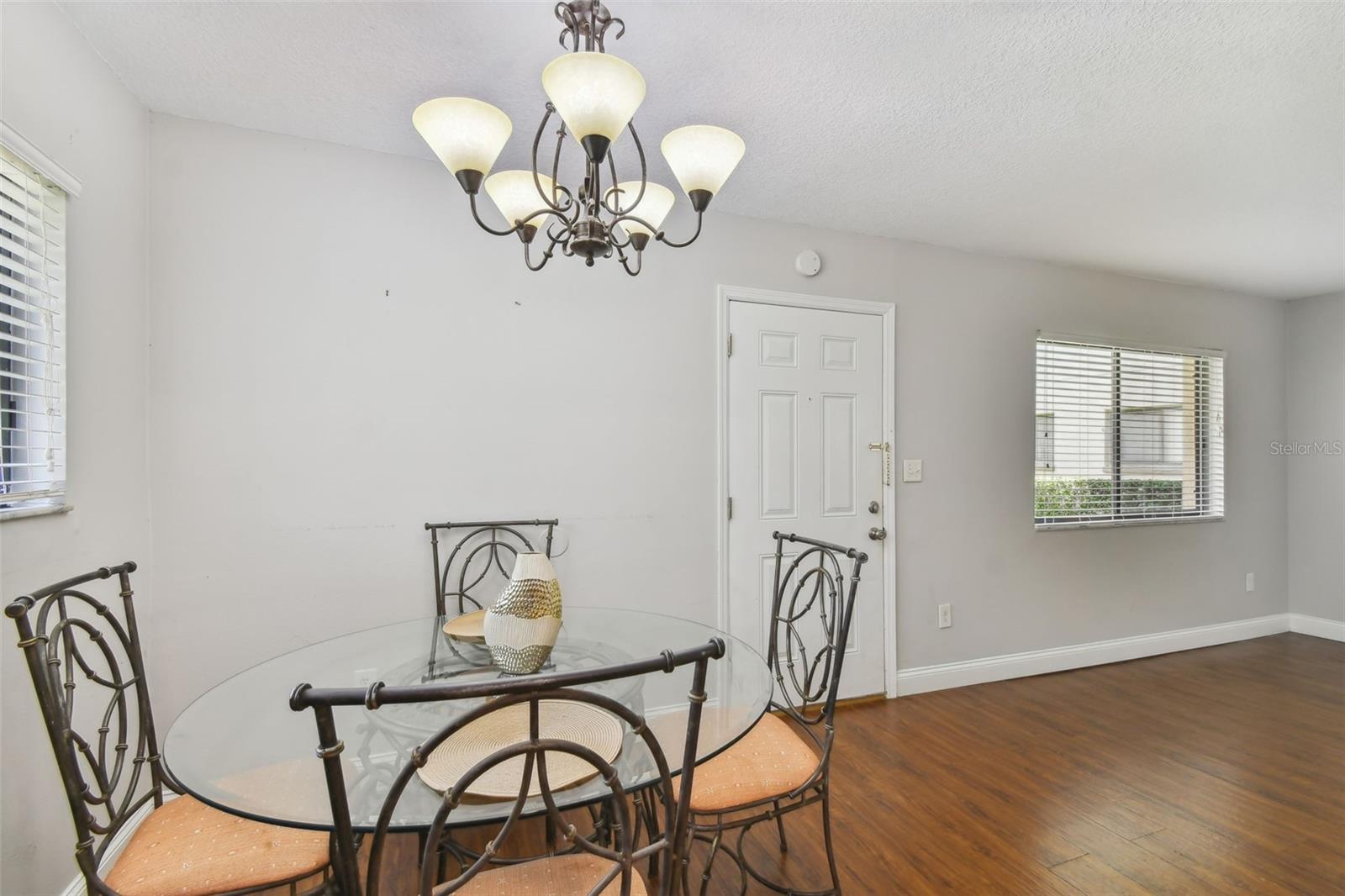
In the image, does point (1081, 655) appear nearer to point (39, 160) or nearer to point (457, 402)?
point (457, 402)

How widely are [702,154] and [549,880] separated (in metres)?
1.58

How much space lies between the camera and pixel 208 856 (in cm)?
118

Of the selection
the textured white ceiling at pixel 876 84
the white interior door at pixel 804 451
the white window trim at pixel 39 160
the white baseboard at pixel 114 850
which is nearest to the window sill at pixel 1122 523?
the white interior door at pixel 804 451

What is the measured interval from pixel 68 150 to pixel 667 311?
6.35ft

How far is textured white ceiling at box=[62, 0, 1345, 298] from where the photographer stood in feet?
5.28

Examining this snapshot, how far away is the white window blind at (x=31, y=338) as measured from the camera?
141 centimetres

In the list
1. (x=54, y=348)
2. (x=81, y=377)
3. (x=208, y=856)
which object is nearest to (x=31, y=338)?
(x=54, y=348)

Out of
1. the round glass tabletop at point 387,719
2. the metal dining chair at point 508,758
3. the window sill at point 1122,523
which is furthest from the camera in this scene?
the window sill at point 1122,523

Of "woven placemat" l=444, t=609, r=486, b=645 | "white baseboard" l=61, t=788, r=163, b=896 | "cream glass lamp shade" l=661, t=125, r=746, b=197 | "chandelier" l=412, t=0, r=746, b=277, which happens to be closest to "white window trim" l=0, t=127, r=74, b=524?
"white baseboard" l=61, t=788, r=163, b=896

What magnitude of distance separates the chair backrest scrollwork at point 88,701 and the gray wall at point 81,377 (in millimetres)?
98

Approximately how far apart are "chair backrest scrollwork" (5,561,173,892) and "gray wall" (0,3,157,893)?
10 cm

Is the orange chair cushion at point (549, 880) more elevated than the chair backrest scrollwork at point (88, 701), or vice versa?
the chair backrest scrollwork at point (88, 701)

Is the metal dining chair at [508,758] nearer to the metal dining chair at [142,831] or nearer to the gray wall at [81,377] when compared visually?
the metal dining chair at [142,831]

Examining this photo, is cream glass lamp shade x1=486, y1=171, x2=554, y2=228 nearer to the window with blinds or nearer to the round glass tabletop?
the round glass tabletop
